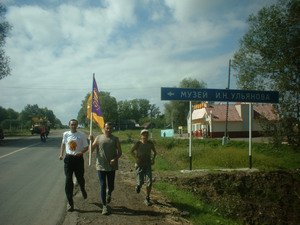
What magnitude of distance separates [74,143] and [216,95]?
27.4 feet

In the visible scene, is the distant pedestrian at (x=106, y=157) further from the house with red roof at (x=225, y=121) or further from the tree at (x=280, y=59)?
the house with red roof at (x=225, y=121)

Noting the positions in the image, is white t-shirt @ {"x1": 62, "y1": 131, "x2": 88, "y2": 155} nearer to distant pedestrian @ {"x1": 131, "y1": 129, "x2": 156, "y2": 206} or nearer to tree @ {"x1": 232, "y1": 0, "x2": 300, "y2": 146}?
distant pedestrian @ {"x1": 131, "y1": 129, "x2": 156, "y2": 206}

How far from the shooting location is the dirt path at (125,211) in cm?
699

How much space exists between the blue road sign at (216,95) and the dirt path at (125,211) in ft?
16.4

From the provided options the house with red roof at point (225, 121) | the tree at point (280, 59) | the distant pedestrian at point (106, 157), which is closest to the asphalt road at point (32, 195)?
the distant pedestrian at point (106, 157)

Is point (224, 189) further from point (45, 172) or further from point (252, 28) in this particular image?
point (252, 28)

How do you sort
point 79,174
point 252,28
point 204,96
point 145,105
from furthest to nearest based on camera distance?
point 145,105, point 252,28, point 204,96, point 79,174

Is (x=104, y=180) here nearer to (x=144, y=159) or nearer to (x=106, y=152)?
(x=106, y=152)

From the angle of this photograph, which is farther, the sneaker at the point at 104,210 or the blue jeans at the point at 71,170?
the blue jeans at the point at 71,170

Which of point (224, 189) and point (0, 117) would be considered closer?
point (224, 189)

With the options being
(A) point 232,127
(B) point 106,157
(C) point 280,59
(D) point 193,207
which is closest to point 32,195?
(B) point 106,157

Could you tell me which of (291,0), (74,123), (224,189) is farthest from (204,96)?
(291,0)

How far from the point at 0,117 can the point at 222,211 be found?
113m

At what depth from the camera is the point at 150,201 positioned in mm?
8586
